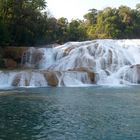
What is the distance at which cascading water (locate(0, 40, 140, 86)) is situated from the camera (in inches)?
1118

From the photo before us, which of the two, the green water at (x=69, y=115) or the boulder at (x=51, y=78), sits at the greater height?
the boulder at (x=51, y=78)

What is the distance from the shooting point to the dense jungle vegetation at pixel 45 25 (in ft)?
134

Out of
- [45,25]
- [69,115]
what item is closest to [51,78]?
[69,115]

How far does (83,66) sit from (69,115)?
17783 millimetres

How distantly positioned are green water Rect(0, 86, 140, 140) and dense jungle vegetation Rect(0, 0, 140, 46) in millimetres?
16856

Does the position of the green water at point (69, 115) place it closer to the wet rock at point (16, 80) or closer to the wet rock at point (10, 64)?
the wet rock at point (16, 80)

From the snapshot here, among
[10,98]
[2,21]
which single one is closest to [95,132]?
[10,98]

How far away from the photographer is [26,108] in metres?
18.0

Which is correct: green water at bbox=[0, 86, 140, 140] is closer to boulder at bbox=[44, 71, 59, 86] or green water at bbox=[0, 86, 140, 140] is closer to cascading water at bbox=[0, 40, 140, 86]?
cascading water at bbox=[0, 40, 140, 86]

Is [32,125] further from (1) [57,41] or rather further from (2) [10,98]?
(1) [57,41]

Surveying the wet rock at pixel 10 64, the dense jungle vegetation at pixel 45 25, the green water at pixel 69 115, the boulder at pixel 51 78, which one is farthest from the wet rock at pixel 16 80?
the dense jungle vegetation at pixel 45 25

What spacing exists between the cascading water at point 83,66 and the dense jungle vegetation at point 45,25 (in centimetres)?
538

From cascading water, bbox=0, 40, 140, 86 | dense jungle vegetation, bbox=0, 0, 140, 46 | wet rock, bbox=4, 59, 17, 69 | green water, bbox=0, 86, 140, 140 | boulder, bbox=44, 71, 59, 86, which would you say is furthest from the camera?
dense jungle vegetation, bbox=0, 0, 140, 46

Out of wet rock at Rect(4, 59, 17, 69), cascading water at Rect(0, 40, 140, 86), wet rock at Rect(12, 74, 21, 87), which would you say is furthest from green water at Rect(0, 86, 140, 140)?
wet rock at Rect(4, 59, 17, 69)
